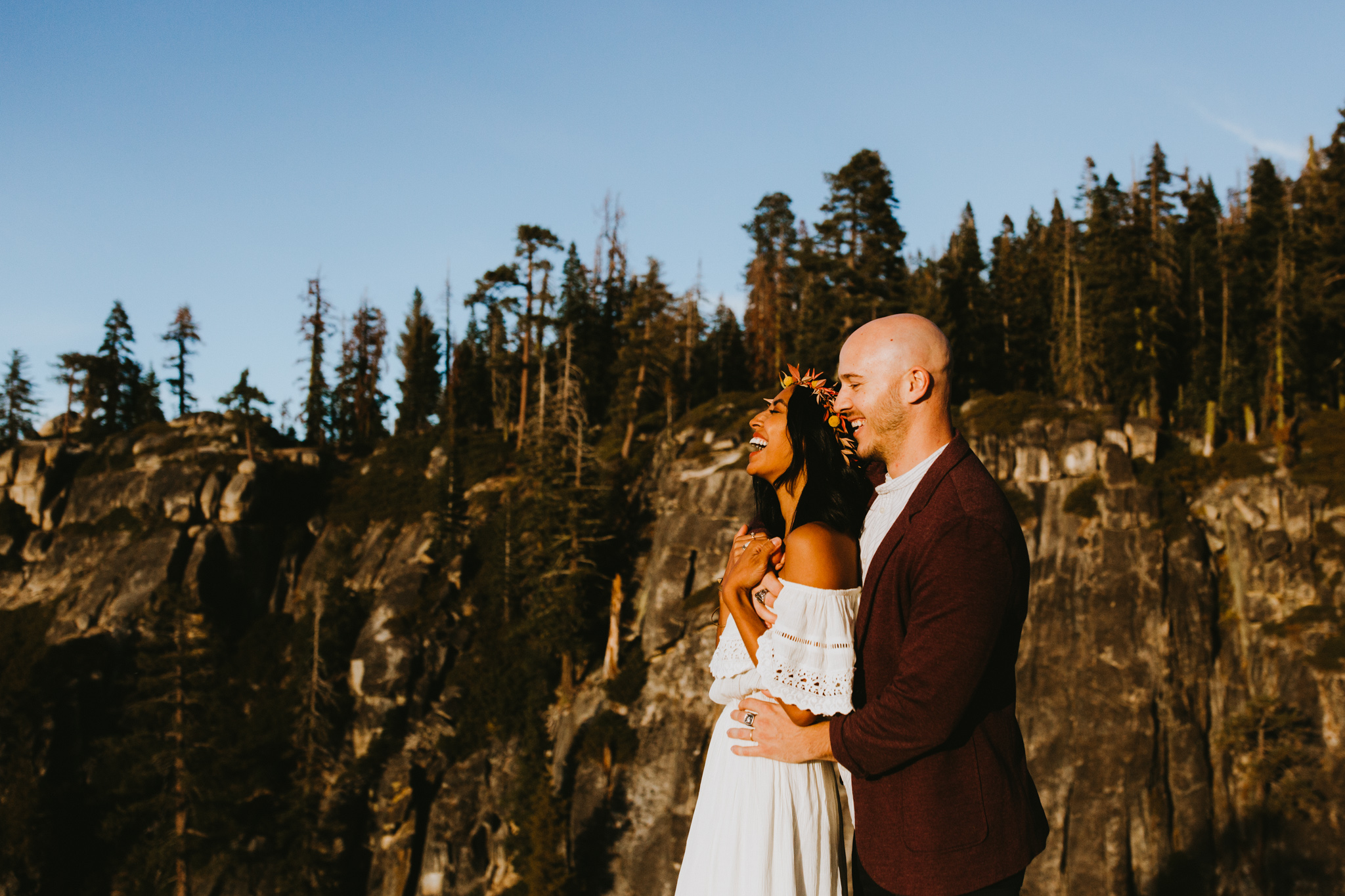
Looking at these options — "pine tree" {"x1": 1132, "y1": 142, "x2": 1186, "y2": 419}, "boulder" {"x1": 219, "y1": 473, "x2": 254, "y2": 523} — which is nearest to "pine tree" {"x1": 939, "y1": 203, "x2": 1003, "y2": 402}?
"pine tree" {"x1": 1132, "y1": 142, "x2": 1186, "y2": 419}

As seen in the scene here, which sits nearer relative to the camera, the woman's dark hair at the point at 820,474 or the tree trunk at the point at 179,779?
the woman's dark hair at the point at 820,474

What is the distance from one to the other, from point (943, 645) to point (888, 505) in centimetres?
72

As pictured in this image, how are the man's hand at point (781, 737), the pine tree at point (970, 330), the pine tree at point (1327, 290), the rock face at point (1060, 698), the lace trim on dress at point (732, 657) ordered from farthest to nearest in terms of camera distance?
1. the pine tree at point (970, 330)
2. the pine tree at point (1327, 290)
3. the rock face at point (1060, 698)
4. the lace trim on dress at point (732, 657)
5. the man's hand at point (781, 737)

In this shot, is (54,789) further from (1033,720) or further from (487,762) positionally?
(1033,720)

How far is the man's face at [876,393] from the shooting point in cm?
316

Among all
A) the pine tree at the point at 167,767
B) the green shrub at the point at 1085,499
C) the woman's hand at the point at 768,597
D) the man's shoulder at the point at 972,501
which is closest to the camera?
the man's shoulder at the point at 972,501

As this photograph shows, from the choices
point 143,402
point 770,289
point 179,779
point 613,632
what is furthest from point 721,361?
point 143,402

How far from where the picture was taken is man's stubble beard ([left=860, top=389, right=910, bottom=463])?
10.5 ft

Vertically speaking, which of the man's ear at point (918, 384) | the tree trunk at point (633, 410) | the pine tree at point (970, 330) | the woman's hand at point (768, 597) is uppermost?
the pine tree at point (970, 330)

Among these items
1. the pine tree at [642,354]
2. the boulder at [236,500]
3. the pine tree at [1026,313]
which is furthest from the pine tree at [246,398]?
the pine tree at [1026,313]

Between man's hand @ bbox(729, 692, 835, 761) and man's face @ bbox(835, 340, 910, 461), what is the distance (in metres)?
1.08

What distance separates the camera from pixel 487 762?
3556 centimetres

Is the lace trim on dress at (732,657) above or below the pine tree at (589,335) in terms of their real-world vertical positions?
below

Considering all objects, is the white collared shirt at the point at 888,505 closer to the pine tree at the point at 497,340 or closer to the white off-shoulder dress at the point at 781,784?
the white off-shoulder dress at the point at 781,784
